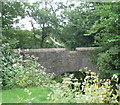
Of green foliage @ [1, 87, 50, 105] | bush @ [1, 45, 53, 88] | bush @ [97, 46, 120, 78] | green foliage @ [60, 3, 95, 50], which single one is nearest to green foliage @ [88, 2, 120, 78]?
bush @ [97, 46, 120, 78]

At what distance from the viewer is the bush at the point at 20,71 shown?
217 cm

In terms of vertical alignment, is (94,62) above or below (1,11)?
below

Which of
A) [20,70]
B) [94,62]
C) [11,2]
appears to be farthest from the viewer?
[94,62]

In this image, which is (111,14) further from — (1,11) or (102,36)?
(1,11)

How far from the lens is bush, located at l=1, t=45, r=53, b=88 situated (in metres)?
2.17

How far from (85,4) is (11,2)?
1092 millimetres

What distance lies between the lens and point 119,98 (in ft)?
4.91

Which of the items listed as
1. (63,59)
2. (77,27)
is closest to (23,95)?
(63,59)

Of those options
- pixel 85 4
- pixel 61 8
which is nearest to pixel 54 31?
pixel 61 8

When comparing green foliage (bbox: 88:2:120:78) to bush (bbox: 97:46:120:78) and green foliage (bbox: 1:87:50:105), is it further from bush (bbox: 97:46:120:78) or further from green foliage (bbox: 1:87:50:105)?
green foliage (bbox: 1:87:50:105)

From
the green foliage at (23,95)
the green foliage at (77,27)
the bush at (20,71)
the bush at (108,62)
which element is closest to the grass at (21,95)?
the green foliage at (23,95)

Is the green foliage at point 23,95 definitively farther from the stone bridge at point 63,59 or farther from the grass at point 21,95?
the stone bridge at point 63,59

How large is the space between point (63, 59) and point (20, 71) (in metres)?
0.71

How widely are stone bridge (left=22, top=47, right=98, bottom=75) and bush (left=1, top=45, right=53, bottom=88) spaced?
10cm
